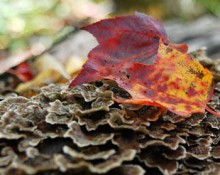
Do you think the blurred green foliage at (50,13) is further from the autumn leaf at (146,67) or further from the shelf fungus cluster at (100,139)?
the shelf fungus cluster at (100,139)

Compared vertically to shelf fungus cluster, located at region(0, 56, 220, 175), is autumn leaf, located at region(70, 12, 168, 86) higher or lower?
higher

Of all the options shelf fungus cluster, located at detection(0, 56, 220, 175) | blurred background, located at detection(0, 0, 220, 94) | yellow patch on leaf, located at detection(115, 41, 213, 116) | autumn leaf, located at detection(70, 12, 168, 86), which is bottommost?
shelf fungus cluster, located at detection(0, 56, 220, 175)

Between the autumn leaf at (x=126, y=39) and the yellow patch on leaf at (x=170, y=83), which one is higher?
the autumn leaf at (x=126, y=39)

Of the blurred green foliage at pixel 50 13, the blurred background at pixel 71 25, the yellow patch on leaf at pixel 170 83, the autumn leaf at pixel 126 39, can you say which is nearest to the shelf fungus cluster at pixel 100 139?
the yellow patch on leaf at pixel 170 83

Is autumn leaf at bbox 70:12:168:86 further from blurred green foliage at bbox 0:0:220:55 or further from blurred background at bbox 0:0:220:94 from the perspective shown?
blurred green foliage at bbox 0:0:220:55

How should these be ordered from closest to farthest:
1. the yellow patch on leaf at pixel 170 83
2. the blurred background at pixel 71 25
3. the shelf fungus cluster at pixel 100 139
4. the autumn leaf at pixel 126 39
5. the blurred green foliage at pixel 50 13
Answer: the shelf fungus cluster at pixel 100 139 → the yellow patch on leaf at pixel 170 83 → the autumn leaf at pixel 126 39 → the blurred background at pixel 71 25 → the blurred green foliage at pixel 50 13

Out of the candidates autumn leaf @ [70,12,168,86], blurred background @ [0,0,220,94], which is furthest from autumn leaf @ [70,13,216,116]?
blurred background @ [0,0,220,94]
